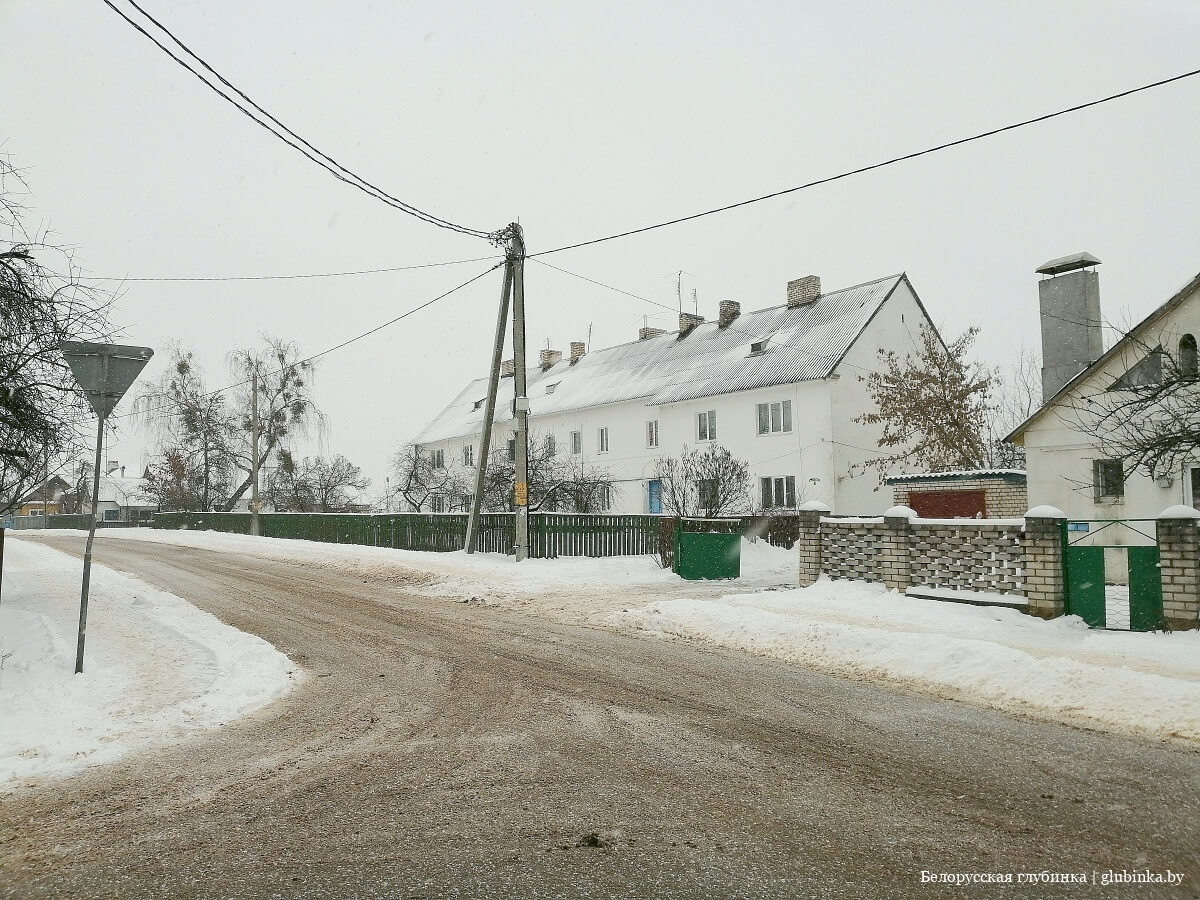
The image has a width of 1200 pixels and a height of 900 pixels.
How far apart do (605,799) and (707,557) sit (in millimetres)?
11633

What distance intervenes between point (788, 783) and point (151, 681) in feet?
18.5

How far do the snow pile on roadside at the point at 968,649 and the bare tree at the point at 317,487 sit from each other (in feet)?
136

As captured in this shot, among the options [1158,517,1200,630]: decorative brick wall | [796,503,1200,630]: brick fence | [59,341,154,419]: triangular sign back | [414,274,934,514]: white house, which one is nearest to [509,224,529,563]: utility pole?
[414,274,934,514]: white house

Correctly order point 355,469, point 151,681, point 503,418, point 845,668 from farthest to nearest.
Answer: point 355,469 < point 503,418 < point 845,668 < point 151,681

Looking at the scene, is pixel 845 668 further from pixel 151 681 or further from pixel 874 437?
pixel 874 437

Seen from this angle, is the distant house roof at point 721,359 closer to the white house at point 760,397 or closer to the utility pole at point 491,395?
the white house at point 760,397

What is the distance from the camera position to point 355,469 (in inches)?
2215

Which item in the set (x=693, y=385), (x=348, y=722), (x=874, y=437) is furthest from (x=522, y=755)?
(x=693, y=385)

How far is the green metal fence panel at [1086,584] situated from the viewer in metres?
9.88

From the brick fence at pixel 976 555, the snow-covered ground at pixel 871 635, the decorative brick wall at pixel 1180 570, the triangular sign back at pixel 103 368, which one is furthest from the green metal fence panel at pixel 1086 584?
the triangular sign back at pixel 103 368

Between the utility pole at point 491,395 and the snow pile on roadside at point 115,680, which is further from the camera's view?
the utility pole at point 491,395

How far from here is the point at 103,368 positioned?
273 inches

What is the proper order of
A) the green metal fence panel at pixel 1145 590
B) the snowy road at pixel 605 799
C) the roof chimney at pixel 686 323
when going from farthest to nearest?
1. the roof chimney at pixel 686 323
2. the green metal fence panel at pixel 1145 590
3. the snowy road at pixel 605 799

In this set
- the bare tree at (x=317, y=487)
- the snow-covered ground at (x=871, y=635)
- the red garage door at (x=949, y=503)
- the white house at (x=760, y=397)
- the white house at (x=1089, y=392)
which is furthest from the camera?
the bare tree at (x=317, y=487)
